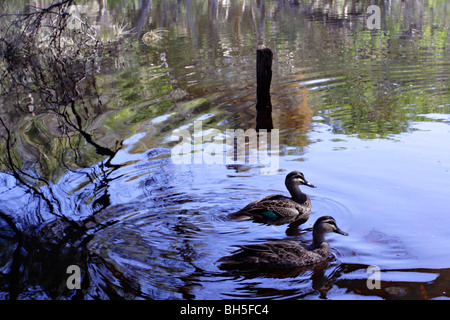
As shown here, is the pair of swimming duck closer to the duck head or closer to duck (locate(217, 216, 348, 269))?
duck (locate(217, 216, 348, 269))

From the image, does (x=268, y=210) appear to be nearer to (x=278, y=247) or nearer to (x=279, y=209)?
(x=279, y=209)

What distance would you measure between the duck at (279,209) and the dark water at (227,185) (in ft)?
0.44

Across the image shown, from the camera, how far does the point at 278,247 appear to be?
5781 mm

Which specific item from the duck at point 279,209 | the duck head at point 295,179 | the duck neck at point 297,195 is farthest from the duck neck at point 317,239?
the duck head at point 295,179

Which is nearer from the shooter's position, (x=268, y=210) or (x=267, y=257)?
(x=267, y=257)

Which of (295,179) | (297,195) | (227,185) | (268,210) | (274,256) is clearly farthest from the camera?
(227,185)

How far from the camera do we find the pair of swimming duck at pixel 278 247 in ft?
18.7

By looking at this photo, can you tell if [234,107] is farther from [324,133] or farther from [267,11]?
[267,11]

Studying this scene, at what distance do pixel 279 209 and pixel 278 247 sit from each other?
1140 millimetres

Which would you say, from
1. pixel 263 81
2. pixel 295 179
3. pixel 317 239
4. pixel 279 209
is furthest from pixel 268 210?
pixel 263 81

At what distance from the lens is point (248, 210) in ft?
22.3

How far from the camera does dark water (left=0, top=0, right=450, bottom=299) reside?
18.1 ft

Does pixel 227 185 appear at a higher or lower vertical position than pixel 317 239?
higher
